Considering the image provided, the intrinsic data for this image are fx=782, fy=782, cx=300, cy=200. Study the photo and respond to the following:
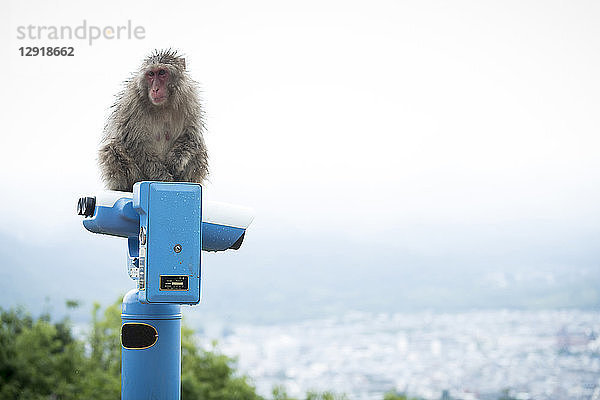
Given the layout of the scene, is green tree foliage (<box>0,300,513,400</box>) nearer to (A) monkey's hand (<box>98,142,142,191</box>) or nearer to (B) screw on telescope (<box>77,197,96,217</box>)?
(A) monkey's hand (<box>98,142,142,191</box>)

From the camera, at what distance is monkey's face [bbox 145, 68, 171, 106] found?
2.04m

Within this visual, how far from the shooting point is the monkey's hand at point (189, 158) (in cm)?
205

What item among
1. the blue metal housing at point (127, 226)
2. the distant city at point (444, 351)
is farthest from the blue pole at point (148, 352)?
the distant city at point (444, 351)

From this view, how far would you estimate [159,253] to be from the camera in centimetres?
147

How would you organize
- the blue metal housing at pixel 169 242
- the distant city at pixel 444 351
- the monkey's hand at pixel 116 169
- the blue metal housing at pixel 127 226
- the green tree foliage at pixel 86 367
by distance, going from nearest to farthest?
the blue metal housing at pixel 169 242 → the blue metal housing at pixel 127 226 → the monkey's hand at pixel 116 169 → the green tree foliage at pixel 86 367 → the distant city at pixel 444 351

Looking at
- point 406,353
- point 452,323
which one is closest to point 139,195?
point 406,353

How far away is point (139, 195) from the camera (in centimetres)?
151

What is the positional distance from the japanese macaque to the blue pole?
0.47 m

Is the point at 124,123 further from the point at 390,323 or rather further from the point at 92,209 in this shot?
the point at 390,323

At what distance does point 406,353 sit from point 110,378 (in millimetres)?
4824

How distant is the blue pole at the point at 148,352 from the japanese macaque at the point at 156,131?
1.55 feet

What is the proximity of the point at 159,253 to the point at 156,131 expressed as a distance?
0.70 meters

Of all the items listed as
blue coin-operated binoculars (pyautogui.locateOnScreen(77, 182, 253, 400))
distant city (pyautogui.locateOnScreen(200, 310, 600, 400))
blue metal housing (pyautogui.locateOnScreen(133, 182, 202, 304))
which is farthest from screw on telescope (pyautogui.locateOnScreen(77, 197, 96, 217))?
distant city (pyautogui.locateOnScreen(200, 310, 600, 400))

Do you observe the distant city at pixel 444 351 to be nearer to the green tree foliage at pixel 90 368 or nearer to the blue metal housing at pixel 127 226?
the green tree foliage at pixel 90 368
